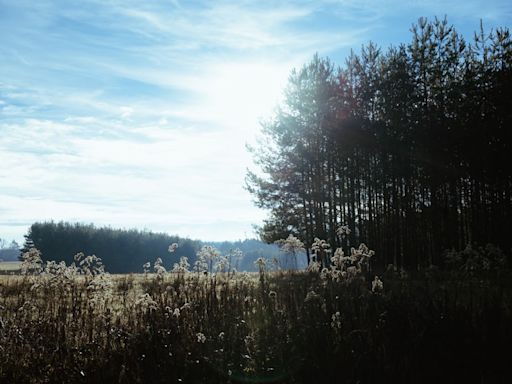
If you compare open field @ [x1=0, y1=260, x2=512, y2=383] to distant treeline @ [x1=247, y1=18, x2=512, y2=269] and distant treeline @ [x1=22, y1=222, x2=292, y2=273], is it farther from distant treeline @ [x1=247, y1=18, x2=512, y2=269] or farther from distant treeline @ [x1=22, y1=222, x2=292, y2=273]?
distant treeline @ [x1=22, y1=222, x2=292, y2=273]

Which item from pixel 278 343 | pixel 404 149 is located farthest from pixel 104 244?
pixel 278 343

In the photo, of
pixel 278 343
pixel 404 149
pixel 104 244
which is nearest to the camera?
pixel 278 343

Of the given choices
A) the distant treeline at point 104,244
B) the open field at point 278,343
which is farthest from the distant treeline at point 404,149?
the distant treeline at point 104,244

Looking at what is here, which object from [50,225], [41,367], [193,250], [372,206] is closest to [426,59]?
[372,206]

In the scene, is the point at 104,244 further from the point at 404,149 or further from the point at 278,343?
the point at 278,343

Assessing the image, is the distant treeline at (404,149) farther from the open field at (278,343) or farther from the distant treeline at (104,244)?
the distant treeline at (104,244)

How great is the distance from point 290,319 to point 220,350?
1.58m

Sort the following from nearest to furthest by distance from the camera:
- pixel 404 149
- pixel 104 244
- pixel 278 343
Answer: pixel 278 343 < pixel 404 149 < pixel 104 244

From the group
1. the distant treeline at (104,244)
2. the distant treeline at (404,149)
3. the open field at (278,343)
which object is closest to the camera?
the open field at (278,343)

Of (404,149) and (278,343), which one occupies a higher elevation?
(404,149)

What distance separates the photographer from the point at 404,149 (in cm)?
2209

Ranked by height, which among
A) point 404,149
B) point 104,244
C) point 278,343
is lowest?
point 278,343

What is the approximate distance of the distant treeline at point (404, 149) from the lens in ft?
68.5

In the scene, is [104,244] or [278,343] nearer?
[278,343]
